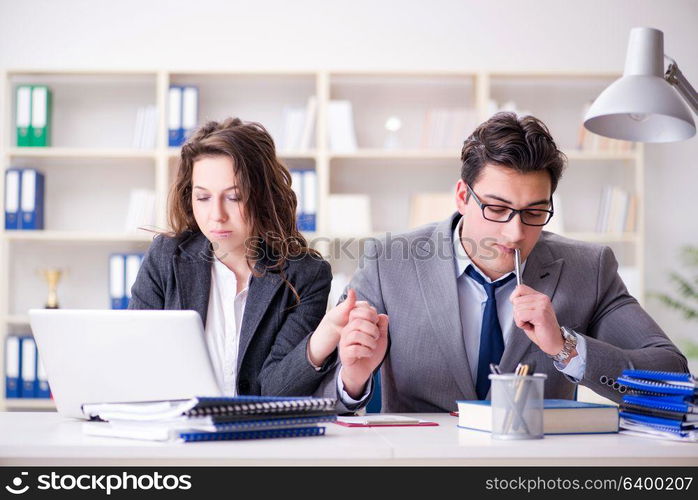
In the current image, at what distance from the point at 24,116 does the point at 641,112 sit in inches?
132

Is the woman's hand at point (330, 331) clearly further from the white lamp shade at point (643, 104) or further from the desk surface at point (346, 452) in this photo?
the white lamp shade at point (643, 104)

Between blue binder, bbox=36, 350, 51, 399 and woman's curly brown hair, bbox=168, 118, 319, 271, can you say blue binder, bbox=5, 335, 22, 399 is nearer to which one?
blue binder, bbox=36, 350, 51, 399

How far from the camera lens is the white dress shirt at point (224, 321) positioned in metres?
2.07

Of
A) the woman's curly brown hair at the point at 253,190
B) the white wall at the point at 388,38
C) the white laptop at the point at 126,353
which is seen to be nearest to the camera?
the white laptop at the point at 126,353

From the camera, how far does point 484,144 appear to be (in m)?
1.94

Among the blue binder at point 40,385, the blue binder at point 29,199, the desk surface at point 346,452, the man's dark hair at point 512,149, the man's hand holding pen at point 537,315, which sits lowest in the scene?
the blue binder at point 40,385

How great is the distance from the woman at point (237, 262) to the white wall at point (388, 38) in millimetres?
2298

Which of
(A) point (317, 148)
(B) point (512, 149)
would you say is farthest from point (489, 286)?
(A) point (317, 148)

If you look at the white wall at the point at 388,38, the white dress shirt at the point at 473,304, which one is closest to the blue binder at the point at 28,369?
the white wall at the point at 388,38

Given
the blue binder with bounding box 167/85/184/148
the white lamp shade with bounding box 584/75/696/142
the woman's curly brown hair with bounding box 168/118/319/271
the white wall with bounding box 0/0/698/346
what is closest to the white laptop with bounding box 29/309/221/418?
the woman's curly brown hair with bounding box 168/118/319/271

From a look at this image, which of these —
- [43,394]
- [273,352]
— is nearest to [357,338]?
[273,352]

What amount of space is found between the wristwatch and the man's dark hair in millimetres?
401

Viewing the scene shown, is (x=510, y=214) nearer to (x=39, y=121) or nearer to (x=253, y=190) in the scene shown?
(x=253, y=190)
